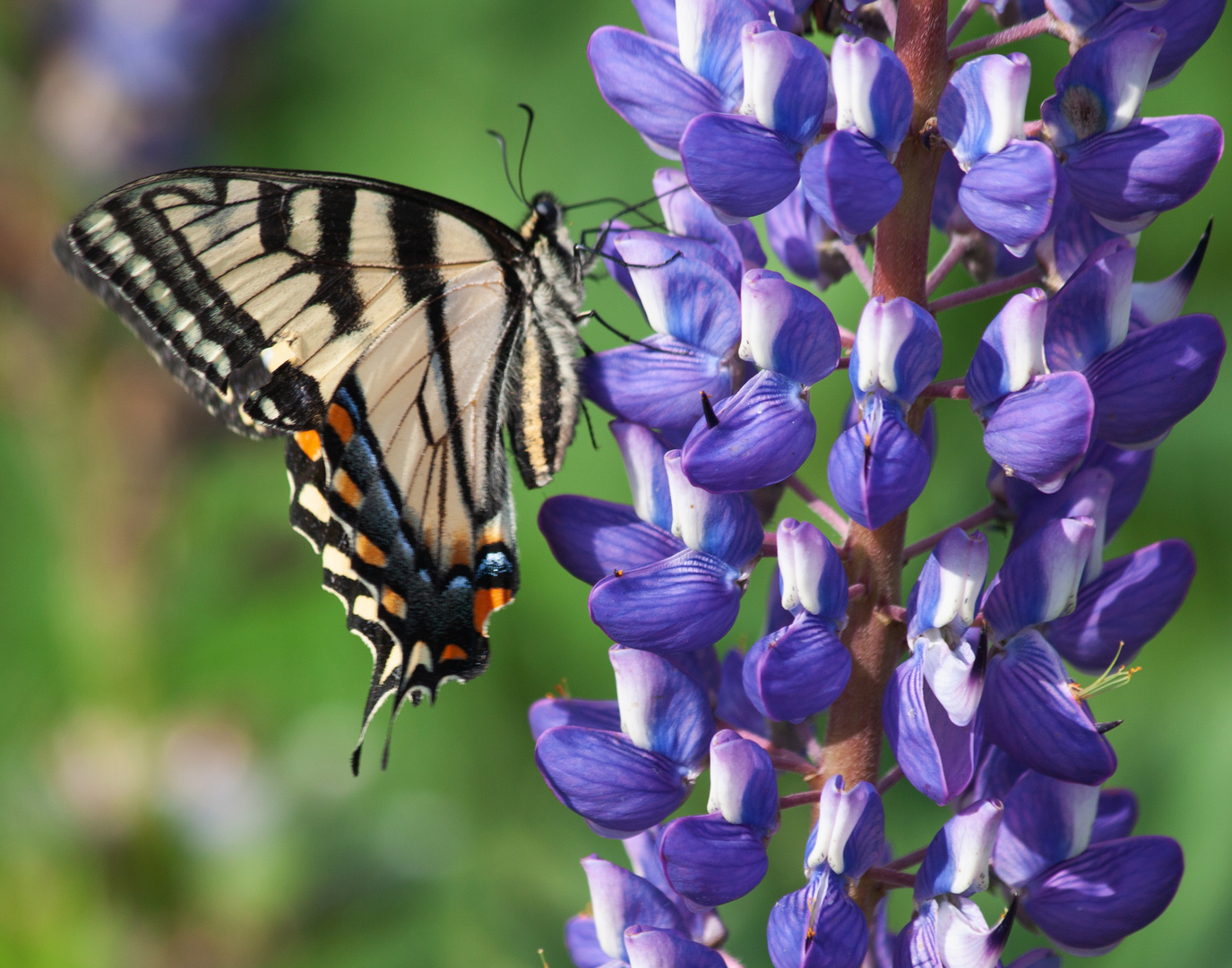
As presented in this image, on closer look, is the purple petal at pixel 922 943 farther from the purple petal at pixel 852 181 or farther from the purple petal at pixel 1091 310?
the purple petal at pixel 852 181

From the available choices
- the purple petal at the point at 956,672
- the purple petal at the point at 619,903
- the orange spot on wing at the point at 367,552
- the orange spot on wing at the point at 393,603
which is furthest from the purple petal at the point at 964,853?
the orange spot on wing at the point at 367,552

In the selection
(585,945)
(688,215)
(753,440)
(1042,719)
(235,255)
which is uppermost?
(235,255)

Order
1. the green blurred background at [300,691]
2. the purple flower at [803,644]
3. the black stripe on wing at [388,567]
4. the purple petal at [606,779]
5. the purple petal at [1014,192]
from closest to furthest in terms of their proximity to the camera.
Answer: the purple petal at [1014,192]
the purple flower at [803,644]
the purple petal at [606,779]
the black stripe on wing at [388,567]
the green blurred background at [300,691]

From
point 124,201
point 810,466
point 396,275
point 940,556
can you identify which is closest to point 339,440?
point 396,275

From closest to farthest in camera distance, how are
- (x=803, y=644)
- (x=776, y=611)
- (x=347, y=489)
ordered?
(x=803, y=644), (x=776, y=611), (x=347, y=489)

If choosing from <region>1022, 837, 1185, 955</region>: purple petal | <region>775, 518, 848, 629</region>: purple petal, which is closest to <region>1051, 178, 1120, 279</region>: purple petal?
<region>775, 518, 848, 629</region>: purple petal

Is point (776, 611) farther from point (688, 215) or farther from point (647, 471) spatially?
point (688, 215)

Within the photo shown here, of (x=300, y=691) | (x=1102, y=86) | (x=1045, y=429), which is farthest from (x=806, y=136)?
(x=300, y=691)
